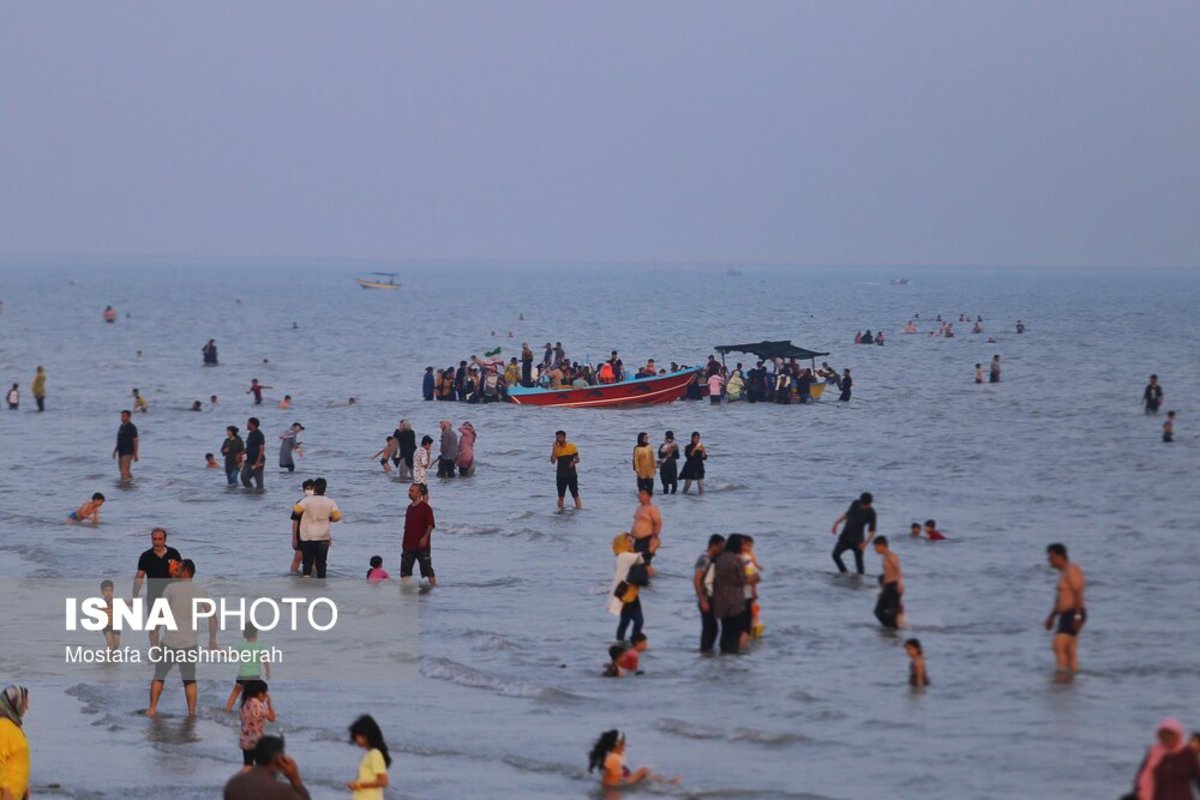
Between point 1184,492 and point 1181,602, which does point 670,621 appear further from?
point 1184,492

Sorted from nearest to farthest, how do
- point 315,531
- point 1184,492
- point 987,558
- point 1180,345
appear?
point 315,531 → point 987,558 → point 1184,492 → point 1180,345

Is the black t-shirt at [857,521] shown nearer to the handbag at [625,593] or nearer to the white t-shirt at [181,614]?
the handbag at [625,593]

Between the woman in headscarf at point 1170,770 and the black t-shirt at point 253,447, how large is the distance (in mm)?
24134

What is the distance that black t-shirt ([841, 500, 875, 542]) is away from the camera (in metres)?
22.3

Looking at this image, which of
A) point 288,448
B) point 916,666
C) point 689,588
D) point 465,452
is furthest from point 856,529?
point 288,448

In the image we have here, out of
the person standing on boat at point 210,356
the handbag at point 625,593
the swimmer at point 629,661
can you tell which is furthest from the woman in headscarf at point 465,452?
the person standing on boat at point 210,356

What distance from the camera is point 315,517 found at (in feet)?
69.4

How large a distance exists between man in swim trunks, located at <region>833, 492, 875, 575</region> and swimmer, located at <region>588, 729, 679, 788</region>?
9440 millimetres

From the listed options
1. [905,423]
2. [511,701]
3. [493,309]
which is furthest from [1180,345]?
[511,701]

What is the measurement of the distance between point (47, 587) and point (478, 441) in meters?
21.0

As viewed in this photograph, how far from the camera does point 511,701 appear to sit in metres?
16.5

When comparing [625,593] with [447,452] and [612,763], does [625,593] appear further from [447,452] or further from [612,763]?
[447,452]

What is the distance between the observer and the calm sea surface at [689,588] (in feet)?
46.5

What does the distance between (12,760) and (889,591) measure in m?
10.8
